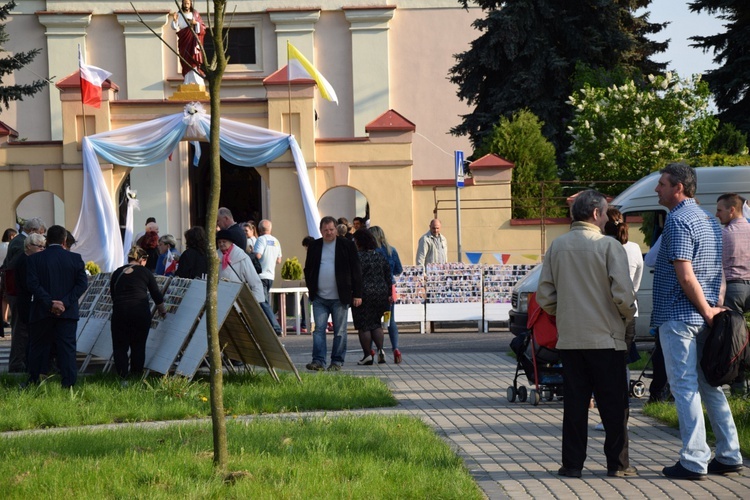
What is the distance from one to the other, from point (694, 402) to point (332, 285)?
7.57 metres

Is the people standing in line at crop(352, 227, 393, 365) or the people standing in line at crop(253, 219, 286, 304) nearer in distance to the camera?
the people standing in line at crop(352, 227, 393, 365)

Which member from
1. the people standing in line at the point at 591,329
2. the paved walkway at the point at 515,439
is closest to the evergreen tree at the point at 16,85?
the paved walkway at the point at 515,439

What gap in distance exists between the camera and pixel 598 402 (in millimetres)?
7969

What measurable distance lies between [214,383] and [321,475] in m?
0.89

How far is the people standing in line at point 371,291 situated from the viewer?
602 inches

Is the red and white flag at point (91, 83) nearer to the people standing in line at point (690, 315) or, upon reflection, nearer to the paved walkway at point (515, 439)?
the paved walkway at point (515, 439)

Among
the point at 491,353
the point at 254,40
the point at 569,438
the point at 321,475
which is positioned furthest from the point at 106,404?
the point at 254,40

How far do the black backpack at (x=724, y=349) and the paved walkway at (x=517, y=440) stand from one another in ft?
2.18

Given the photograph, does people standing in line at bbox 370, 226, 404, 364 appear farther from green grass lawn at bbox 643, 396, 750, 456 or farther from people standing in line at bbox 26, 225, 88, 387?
green grass lawn at bbox 643, 396, 750, 456

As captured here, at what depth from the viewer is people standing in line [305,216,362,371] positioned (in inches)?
580

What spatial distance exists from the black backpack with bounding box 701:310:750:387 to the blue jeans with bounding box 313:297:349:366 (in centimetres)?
752

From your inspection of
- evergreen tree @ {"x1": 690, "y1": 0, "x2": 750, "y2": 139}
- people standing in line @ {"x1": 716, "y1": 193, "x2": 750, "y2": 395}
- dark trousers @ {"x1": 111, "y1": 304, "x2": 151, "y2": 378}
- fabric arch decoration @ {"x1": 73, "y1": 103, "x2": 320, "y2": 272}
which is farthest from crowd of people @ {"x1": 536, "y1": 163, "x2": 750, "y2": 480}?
evergreen tree @ {"x1": 690, "y1": 0, "x2": 750, "y2": 139}

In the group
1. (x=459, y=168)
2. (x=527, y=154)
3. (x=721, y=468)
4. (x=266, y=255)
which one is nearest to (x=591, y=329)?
(x=721, y=468)

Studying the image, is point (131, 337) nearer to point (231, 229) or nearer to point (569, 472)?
point (231, 229)
